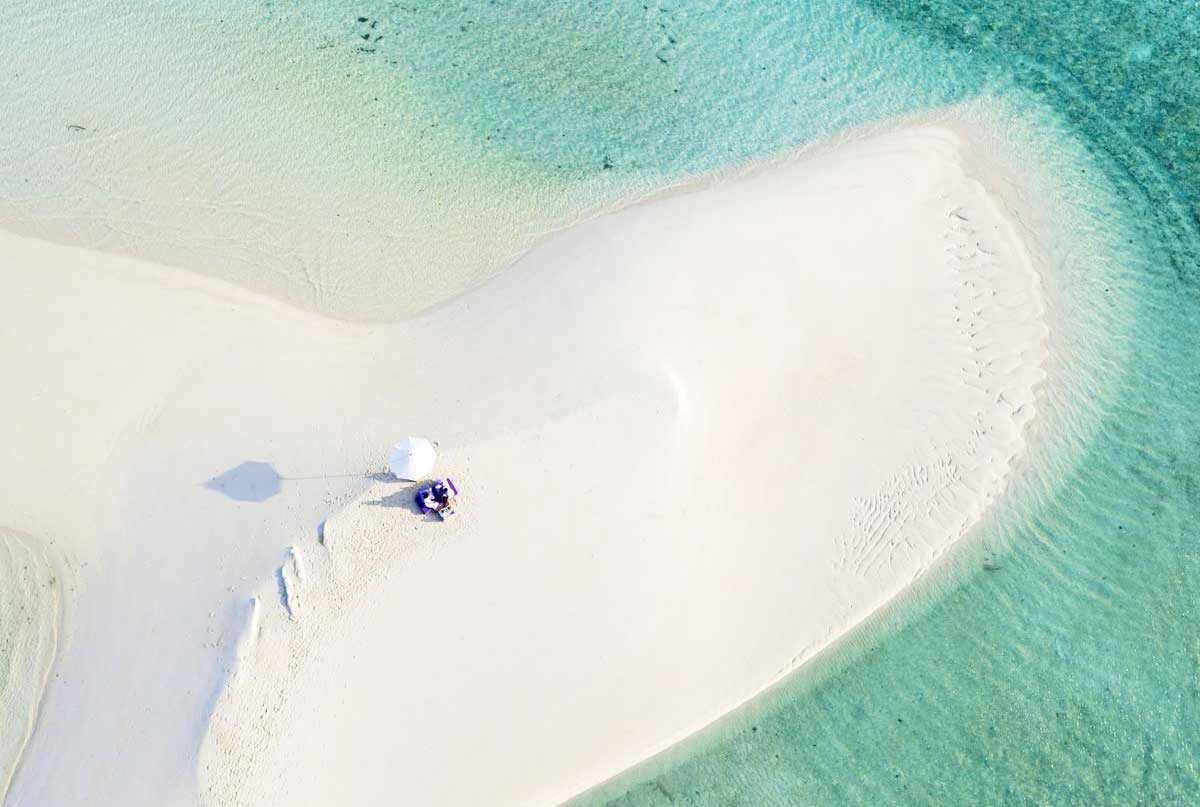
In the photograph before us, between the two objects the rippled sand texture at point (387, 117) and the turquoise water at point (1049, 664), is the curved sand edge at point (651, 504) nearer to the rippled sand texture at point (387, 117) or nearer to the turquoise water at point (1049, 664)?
the turquoise water at point (1049, 664)

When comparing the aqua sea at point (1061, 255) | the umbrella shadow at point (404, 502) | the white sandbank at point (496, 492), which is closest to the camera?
the white sandbank at point (496, 492)

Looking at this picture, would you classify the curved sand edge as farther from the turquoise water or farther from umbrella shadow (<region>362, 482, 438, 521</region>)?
the turquoise water

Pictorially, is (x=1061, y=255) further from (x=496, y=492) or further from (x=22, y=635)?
(x=22, y=635)

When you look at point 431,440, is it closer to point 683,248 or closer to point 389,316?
point 389,316

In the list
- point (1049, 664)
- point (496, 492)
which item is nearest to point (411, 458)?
point (496, 492)

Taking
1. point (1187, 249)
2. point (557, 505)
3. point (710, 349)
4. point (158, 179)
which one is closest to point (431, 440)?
point (557, 505)

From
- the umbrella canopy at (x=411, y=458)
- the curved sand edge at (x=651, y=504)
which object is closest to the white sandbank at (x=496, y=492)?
the curved sand edge at (x=651, y=504)
